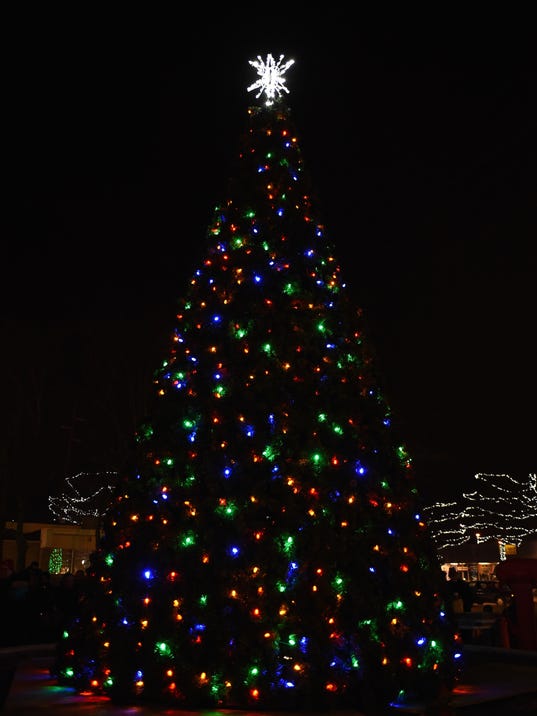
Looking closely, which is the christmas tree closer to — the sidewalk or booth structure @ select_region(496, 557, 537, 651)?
the sidewalk

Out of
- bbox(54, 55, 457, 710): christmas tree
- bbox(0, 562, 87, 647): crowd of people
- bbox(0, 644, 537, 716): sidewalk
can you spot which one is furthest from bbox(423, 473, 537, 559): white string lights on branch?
bbox(54, 55, 457, 710): christmas tree

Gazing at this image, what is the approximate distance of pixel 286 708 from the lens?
6277mm

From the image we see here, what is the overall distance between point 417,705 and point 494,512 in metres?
38.3

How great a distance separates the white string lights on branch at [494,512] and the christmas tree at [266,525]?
117 ft

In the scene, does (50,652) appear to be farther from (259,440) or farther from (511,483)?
(511,483)

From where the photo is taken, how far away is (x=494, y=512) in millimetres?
42625

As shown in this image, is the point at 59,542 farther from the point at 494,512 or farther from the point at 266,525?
the point at 266,525

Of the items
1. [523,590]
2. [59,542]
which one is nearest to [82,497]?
[59,542]

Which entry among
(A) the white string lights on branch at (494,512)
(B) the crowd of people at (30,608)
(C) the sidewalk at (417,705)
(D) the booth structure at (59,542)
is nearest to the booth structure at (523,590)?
(C) the sidewalk at (417,705)

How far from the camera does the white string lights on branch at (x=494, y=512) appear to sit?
41.9 m

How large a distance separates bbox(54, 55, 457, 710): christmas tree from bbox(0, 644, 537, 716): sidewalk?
0.18m

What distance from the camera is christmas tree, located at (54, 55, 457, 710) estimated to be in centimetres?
643

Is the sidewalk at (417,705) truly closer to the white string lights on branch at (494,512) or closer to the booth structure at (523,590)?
the booth structure at (523,590)

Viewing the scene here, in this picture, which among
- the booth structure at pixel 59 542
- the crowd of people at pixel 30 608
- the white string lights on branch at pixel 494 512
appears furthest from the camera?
the white string lights on branch at pixel 494 512
